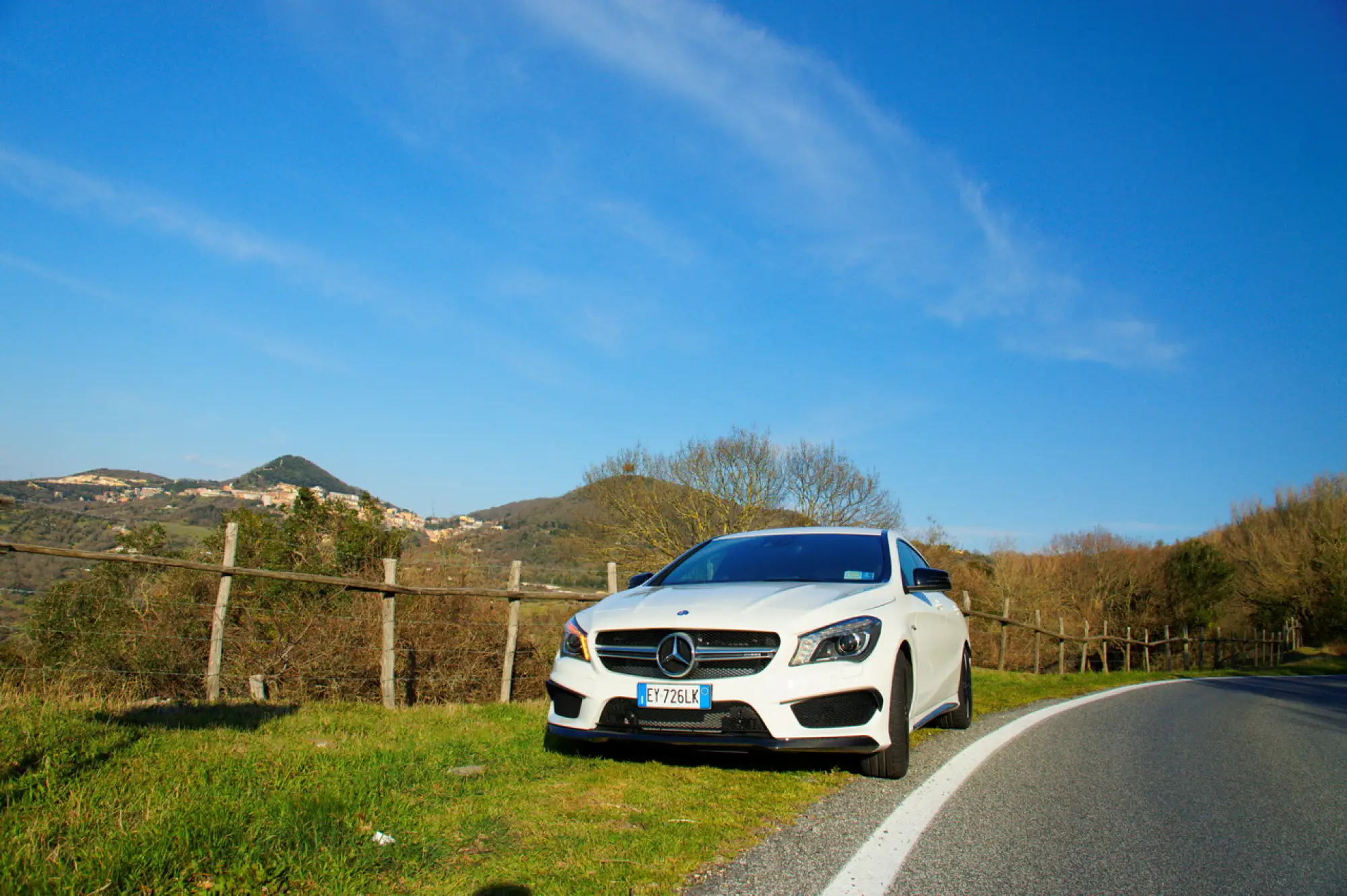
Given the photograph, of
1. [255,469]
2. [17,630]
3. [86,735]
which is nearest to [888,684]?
[86,735]

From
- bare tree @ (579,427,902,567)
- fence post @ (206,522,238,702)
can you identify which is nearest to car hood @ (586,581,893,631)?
fence post @ (206,522,238,702)

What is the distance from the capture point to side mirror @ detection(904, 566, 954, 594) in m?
5.98

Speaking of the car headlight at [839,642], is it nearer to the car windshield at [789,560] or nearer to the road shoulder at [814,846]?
the road shoulder at [814,846]

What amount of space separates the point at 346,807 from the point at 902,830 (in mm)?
2438

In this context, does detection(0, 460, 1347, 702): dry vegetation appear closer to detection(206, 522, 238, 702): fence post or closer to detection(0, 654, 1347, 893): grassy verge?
detection(206, 522, 238, 702): fence post

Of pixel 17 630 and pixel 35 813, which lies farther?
pixel 17 630

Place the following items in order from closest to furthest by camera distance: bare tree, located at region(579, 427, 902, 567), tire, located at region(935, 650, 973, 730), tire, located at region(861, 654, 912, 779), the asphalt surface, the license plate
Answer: the asphalt surface → the license plate → tire, located at region(861, 654, 912, 779) → tire, located at region(935, 650, 973, 730) → bare tree, located at region(579, 427, 902, 567)

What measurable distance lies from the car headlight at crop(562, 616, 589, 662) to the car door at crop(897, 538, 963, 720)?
2.00 m

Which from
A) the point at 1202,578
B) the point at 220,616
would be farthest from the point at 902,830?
the point at 1202,578

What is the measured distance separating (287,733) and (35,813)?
2455mm

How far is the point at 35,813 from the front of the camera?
353cm

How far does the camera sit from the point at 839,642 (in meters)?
4.68

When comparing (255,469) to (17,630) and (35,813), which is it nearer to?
Result: (17,630)

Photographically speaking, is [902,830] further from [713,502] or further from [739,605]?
[713,502]
